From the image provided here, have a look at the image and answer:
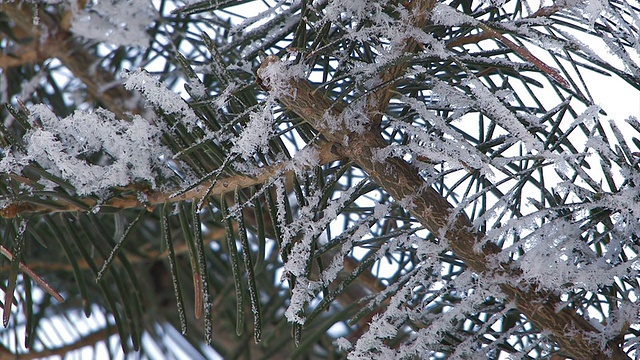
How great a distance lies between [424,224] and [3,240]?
0.24m

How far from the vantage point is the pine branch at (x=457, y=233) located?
0.86ft

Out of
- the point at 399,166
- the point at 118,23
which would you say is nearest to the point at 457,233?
the point at 399,166

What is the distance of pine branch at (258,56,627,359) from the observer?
263mm

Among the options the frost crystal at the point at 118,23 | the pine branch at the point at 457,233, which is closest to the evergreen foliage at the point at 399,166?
the pine branch at the point at 457,233

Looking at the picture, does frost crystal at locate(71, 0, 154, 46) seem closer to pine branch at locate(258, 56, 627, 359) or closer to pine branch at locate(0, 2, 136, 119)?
pine branch at locate(0, 2, 136, 119)

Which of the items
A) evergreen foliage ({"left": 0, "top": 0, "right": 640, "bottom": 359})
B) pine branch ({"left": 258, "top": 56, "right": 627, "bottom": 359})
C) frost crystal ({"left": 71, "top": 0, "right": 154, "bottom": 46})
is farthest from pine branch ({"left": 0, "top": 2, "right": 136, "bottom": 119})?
pine branch ({"left": 258, "top": 56, "right": 627, "bottom": 359})

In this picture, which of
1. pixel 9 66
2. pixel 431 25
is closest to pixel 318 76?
pixel 431 25

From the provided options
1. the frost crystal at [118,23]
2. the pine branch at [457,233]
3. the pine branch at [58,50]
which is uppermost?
the pine branch at [58,50]

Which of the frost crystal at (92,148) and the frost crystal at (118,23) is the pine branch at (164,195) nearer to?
the frost crystal at (92,148)

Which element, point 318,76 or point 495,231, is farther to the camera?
point 318,76

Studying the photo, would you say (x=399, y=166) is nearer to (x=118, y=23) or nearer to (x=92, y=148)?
(x=92, y=148)

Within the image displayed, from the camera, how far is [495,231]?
0.25m

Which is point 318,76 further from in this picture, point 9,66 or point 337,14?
point 9,66

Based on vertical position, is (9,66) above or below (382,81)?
above
